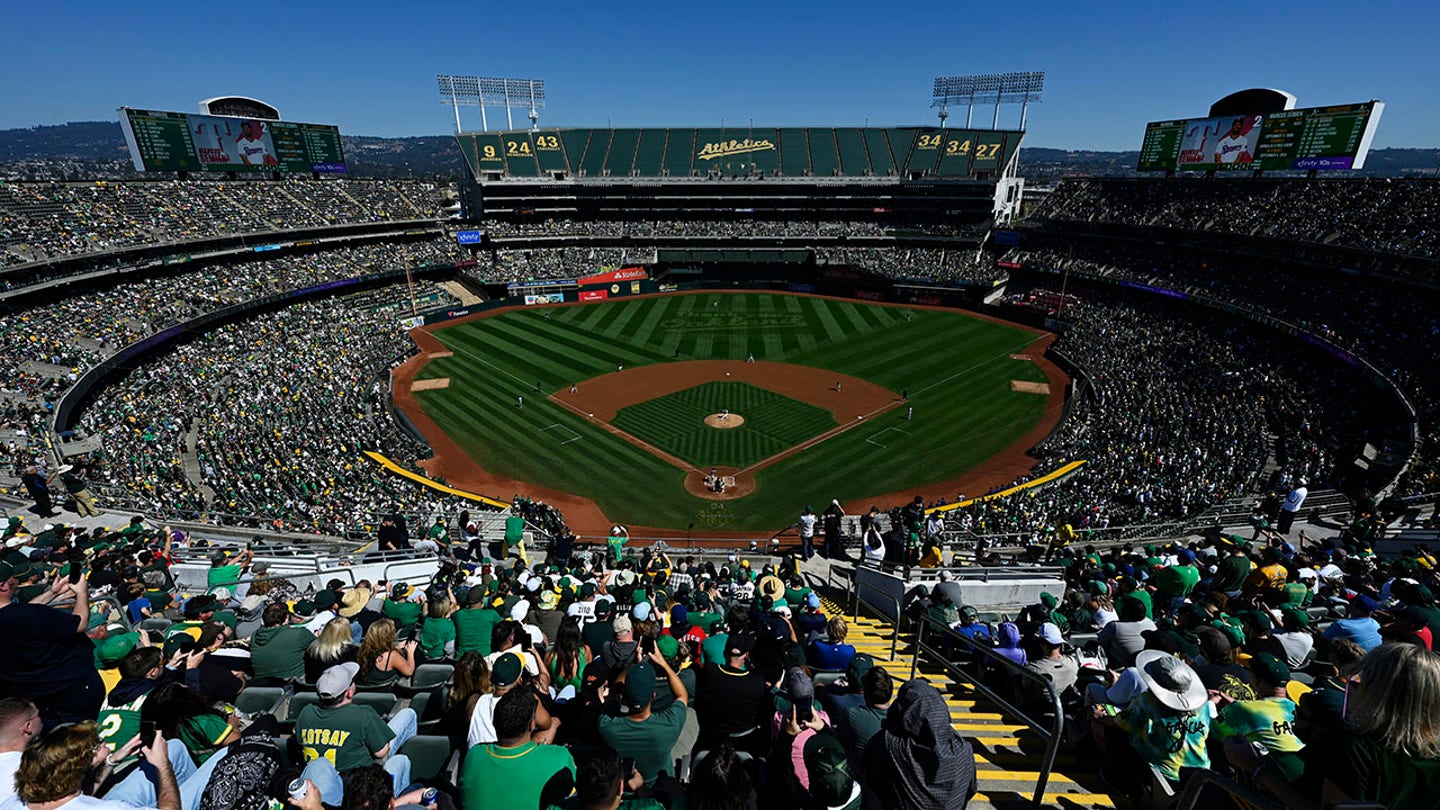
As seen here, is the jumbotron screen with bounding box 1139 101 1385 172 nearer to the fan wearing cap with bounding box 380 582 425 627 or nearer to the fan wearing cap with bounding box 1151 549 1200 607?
the fan wearing cap with bounding box 1151 549 1200 607

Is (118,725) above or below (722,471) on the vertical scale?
above

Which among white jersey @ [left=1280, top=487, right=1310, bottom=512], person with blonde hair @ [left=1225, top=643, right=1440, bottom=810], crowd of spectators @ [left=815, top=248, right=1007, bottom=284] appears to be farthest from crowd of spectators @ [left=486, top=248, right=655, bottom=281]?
person with blonde hair @ [left=1225, top=643, right=1440, bottom=810]

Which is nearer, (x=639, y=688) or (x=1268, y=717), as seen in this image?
(x=1268, y=717)

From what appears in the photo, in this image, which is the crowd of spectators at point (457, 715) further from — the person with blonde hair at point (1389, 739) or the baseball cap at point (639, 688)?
the person with blonde hair at point (1389, 739)

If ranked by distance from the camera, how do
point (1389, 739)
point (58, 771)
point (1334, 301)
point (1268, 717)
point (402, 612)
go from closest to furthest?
1. point (1389, 739)
2. point (58, 771)
3. point (1268, 717)
4. point (402, 612)
5. point (1334, 301)

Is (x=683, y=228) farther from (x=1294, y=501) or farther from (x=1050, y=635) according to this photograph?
(x=1050, y=635)

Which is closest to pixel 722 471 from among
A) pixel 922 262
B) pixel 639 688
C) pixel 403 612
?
pixel 403 612

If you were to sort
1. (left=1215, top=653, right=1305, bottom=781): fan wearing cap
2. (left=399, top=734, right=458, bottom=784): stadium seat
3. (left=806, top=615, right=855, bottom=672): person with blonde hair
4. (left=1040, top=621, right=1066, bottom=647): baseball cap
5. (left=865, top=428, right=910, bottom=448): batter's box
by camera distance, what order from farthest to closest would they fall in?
1. (left=865, top=428, right=910, bottom=448): batter's box
2. (left=806, top=615, right=855, bottom=672): person with blonde hair
3. (left=1040, top=621, right=1066, bottom=647): baseball cap
4. (left=399, top=734, right=458, bottom=784): stadium seat
5. (left=1215, top=653, right=1305, bottom=781): fan wearing cap
